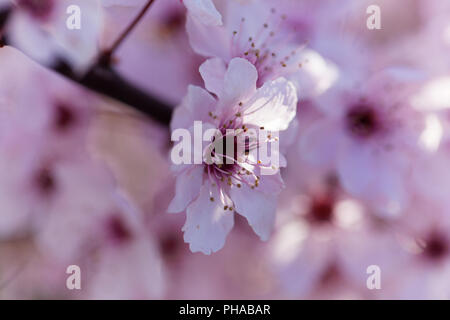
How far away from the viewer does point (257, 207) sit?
82 cm

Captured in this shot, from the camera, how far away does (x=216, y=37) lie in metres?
0.85

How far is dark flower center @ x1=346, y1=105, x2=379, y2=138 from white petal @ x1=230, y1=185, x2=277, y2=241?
0.41 meters

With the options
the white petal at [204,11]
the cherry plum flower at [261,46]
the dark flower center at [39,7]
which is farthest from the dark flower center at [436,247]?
the dark flower center at [39,7]

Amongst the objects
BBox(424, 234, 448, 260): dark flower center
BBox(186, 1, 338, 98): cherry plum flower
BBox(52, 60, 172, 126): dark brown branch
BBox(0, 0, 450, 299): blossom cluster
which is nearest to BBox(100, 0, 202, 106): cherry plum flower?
BBox(0, 0, 450, 299): blossom cluster

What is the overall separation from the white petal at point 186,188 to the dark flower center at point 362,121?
0.48 m

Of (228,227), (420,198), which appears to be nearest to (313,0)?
(420,198)

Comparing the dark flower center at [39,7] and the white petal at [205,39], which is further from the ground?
the dark flower center at [39,7]

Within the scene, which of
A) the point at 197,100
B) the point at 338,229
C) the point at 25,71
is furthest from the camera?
the point at 338,229

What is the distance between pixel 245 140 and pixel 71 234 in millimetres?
581

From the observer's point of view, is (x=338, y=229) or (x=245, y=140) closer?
(x=245, y=140)

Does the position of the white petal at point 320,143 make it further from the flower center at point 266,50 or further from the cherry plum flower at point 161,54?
the cherry plum flower at point 161,54

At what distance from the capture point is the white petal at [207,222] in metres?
0.78

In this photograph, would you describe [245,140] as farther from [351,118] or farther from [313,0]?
[313,0]

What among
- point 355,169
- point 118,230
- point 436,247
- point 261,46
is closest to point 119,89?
point 261,46
